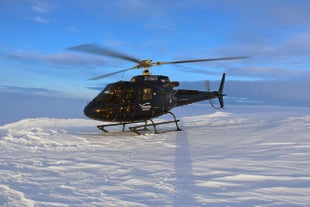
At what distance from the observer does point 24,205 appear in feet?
12.7

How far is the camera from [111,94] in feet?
36.9

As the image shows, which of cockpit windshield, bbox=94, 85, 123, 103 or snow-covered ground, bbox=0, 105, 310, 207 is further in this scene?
cockpit windshield, bbox=94, 85, 123, 103

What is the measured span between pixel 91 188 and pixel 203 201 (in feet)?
5.71

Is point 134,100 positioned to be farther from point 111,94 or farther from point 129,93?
point 111,94

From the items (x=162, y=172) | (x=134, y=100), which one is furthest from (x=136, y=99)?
(x=162, y=172)

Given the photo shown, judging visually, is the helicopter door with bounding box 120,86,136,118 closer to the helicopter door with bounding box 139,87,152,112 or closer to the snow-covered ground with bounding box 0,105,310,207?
the helicopter door with bounding box 139,87,152,112

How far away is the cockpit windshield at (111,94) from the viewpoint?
36.7 ft

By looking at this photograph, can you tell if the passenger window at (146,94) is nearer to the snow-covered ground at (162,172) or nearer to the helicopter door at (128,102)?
the helicopter door at (128,102)

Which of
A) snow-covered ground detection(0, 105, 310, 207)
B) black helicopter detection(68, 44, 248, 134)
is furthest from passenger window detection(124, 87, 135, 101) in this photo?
snow-covered ground detection(0, 105, 310, 207)

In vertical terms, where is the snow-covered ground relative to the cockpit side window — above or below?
below

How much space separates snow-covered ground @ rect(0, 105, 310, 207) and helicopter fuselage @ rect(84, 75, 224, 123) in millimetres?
2126

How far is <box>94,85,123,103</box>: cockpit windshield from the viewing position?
36.7ft

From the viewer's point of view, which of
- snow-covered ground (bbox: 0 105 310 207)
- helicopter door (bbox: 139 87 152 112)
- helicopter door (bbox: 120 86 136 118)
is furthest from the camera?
helicopter door (bbox: 139 87 152 112)

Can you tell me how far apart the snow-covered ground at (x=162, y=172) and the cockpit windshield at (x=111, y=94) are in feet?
7.93
